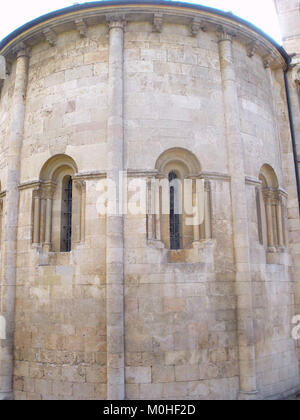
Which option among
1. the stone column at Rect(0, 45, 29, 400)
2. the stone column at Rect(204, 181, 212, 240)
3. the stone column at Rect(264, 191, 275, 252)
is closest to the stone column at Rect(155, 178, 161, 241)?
the stone column at Rect(204, 181, 212, 240)

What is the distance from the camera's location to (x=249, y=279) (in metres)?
9.80

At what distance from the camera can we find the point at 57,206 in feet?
35.3

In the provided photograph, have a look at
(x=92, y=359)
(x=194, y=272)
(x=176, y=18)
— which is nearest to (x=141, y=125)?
(x=176, y=18)

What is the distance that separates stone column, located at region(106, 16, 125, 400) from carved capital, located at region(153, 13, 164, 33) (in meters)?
0.88

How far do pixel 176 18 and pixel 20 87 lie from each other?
190 inches

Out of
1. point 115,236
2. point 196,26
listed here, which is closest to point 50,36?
point 196,26

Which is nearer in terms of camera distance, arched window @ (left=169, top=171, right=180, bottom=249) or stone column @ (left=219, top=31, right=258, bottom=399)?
stone column @ (left=219, top=31, right=258, bottom=399)

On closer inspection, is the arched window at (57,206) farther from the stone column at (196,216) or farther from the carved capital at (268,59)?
the carved capital at (268,59)

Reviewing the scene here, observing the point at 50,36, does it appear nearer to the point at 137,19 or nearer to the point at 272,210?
the point at 137,19

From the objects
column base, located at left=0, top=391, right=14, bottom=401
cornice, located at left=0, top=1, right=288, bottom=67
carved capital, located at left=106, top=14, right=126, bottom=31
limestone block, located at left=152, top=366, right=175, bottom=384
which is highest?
cornice, located at left=0, top=1, right=288, bottom=67

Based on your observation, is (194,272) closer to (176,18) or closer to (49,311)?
(49,311)

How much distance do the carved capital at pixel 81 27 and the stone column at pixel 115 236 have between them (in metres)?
0.71

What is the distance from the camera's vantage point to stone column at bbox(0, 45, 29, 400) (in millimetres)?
10000

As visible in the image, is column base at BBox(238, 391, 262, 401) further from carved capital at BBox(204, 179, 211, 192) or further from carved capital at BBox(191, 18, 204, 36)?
carved capital at BBox(191, 18, 204, 36)
